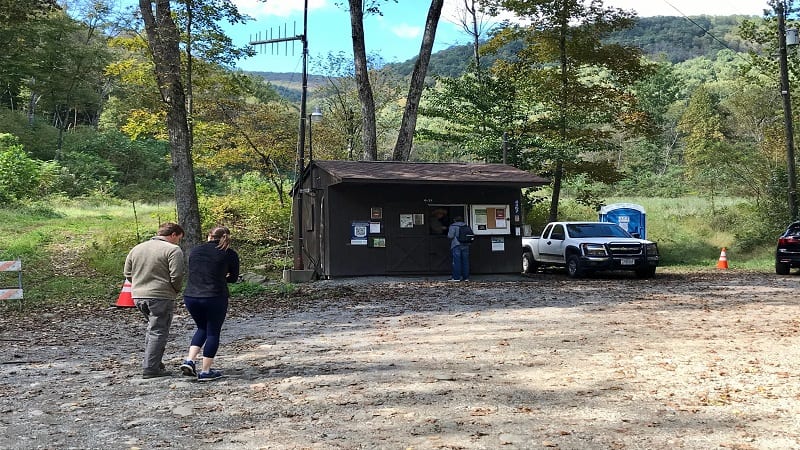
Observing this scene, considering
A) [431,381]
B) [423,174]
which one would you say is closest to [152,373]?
[431,381]

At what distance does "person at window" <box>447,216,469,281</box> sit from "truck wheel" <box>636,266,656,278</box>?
4880 millimetres

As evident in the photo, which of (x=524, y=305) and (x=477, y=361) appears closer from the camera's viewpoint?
(x=477, y=361)

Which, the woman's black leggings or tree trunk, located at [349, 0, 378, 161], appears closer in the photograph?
the woman's black leggings

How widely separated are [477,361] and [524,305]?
5656 millimetres

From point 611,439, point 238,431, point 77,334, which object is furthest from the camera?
point 77,334

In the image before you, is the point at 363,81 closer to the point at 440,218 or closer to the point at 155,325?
the point at 440,218

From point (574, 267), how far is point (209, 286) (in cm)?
1429

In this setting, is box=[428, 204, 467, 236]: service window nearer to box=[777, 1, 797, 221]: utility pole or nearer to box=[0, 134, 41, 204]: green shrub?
box=[777, 1, 797, 221]: utility pole

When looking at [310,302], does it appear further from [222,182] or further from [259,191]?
[222,182]

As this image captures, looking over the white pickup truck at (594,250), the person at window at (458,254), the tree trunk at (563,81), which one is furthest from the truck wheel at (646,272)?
the tree trunk at (563,81)

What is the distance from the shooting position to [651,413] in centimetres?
560

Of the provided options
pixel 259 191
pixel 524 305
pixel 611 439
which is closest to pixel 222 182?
pixel 259 191

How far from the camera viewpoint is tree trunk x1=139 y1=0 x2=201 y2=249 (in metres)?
17.9

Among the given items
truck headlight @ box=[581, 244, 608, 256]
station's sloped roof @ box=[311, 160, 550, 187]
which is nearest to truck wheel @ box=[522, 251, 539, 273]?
station's sloped roof @ box=[311, 160, 550, 187]
